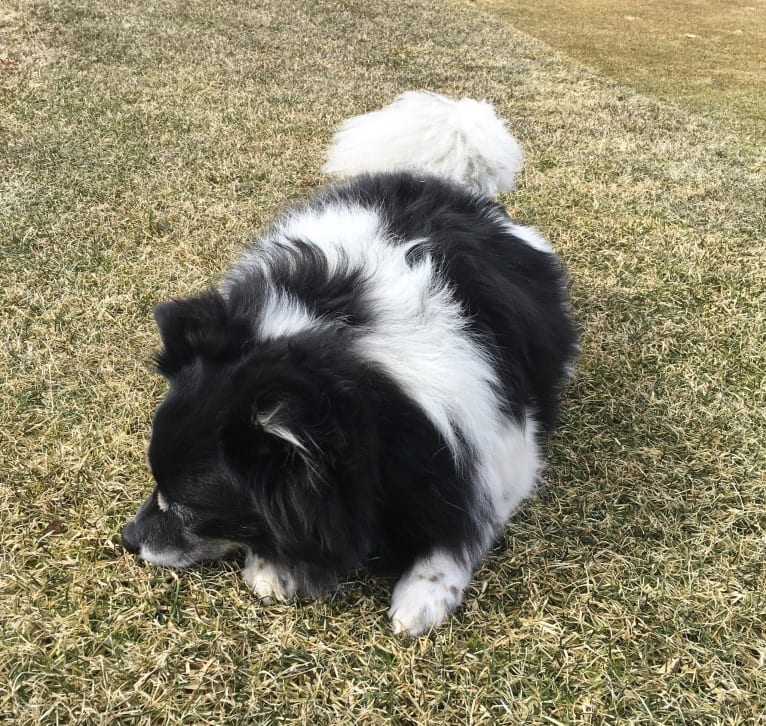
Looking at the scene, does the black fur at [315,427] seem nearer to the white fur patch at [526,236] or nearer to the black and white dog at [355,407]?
the black and white dog at [355,407]

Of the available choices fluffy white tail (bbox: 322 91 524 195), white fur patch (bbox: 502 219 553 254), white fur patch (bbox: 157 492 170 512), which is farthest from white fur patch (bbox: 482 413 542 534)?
fluffy white tail (bbox: 322 91 524 195)

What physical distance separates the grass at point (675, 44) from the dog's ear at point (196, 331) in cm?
682

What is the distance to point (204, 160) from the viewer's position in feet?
15.8

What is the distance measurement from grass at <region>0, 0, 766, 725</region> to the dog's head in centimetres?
39

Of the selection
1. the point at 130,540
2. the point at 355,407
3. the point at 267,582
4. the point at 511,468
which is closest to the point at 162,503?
the point at 130,540

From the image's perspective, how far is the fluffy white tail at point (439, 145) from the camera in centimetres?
334

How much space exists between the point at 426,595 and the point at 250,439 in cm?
82

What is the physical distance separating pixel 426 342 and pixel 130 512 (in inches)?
52.4

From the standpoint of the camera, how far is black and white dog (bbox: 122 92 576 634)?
4.80 feet

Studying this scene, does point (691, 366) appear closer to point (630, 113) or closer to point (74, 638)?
point (74, 638)

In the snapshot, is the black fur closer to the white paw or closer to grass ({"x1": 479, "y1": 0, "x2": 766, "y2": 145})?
the white paw

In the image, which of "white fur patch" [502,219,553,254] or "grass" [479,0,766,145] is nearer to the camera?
"white fur patch" [502,219,553,254]

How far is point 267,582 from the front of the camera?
1.94 meters

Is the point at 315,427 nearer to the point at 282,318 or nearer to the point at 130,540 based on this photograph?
the point at 282,318
